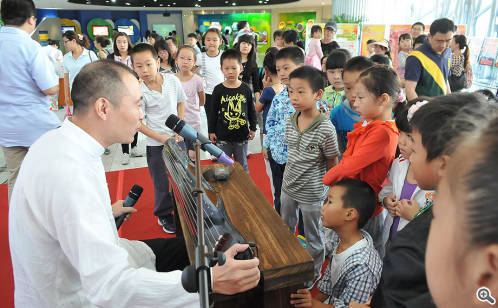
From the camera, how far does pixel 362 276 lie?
1343mm

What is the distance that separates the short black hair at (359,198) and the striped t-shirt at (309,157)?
0.38m

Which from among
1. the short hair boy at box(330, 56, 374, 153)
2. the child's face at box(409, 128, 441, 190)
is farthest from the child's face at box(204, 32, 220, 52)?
the child's face at box(409, 128, 441, 190)

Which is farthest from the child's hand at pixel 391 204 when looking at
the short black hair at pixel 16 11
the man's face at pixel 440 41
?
the short black hair at pixel 16 11

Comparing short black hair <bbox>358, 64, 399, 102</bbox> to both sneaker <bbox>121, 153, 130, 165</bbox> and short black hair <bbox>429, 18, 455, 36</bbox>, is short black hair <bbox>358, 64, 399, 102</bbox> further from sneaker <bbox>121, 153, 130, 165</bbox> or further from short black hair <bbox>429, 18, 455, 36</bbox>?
sneaker <bbox>121, 153, 130, 165</bbox>

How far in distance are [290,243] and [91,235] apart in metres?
0.68

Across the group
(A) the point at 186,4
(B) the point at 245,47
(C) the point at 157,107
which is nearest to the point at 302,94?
(C) the point at 157,107

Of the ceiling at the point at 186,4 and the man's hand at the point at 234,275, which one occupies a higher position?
the ceiling at the point at 186,4

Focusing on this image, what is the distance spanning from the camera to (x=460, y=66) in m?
4.17

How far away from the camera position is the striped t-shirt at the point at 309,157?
1859mm

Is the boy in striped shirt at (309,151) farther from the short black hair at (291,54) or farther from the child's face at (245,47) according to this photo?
the child's face at (245,47)

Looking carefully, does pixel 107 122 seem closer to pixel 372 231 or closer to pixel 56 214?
pixel 56 214

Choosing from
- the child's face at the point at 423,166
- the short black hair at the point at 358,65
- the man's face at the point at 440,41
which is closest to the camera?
the child's face at the point at 423,166

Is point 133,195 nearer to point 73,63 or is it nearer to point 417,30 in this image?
point 73,63

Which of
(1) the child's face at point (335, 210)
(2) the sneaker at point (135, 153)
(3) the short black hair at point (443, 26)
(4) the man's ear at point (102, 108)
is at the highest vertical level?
(3) the short black hair at point (443, 26)
